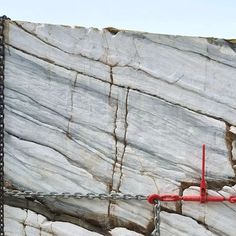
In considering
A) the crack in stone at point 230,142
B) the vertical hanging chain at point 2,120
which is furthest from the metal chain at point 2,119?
the crack in stone at point 230,142

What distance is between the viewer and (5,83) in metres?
2.41

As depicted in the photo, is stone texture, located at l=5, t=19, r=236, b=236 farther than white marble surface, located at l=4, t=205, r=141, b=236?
No

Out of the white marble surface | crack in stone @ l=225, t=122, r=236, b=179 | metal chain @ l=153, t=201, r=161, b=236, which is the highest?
crack in stone @ l=225, t=122, r=236, b=179

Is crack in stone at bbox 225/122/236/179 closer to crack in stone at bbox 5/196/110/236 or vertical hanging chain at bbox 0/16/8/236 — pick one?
crack in stone at bbox 5/196/110/236

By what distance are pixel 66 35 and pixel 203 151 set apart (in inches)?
35.2

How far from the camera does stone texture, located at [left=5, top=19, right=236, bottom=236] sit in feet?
7.64

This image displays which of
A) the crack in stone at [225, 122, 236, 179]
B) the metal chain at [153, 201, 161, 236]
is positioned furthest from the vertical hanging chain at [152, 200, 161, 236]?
the crack in stone at [225, 122, 236, 179]

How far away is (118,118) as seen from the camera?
2377 millimetres

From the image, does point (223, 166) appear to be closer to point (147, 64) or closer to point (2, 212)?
point (147, 64)

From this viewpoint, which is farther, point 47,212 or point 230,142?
point 47,212

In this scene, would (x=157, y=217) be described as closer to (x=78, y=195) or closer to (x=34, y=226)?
(x=78, y=195)

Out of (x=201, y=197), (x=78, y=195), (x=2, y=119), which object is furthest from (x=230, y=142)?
(x=2, y=119)

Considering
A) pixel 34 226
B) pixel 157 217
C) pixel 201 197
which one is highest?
pixel 201 197

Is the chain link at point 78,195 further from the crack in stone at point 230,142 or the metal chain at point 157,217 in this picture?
the crack in stone at point 230,142
